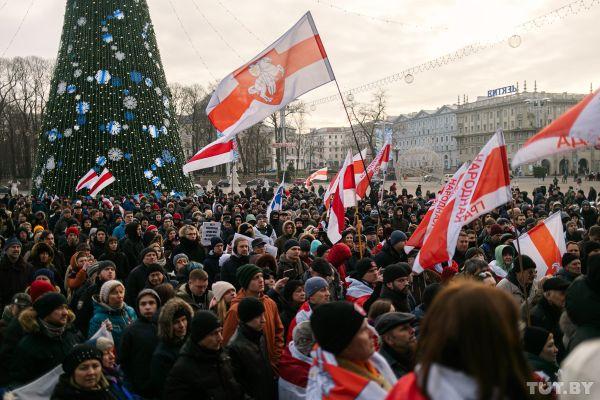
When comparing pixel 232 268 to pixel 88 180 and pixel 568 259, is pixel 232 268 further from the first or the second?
pixel 88 180

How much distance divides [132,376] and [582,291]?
11.1 ft

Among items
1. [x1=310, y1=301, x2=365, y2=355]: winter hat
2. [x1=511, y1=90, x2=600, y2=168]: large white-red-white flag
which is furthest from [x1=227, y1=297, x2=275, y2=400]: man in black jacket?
[x1=511, y1=90, x2=600, y2=168]: large white-red-white flag

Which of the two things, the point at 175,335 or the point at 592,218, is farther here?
the point at 592,218

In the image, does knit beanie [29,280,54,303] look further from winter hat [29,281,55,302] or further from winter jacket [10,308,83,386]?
winter jacket [10,308,83,386]

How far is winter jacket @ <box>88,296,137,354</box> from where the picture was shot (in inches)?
199

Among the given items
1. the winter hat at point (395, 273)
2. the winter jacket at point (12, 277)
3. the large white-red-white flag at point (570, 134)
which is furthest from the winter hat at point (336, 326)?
the winter jacket at point (12, 277)

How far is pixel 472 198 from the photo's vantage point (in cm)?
541

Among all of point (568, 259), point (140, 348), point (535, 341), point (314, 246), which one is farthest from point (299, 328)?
point (314, 246)

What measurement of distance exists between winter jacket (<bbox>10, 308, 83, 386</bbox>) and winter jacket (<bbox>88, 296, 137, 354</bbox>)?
2.14 ft

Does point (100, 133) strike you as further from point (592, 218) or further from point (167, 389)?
point (167, 389)

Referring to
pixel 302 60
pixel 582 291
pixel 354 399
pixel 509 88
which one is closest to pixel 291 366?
pixel 354 399

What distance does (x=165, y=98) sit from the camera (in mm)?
19891

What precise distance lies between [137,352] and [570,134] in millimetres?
3672

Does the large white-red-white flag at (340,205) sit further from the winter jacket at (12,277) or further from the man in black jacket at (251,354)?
the man in black jacket at (251,354)
